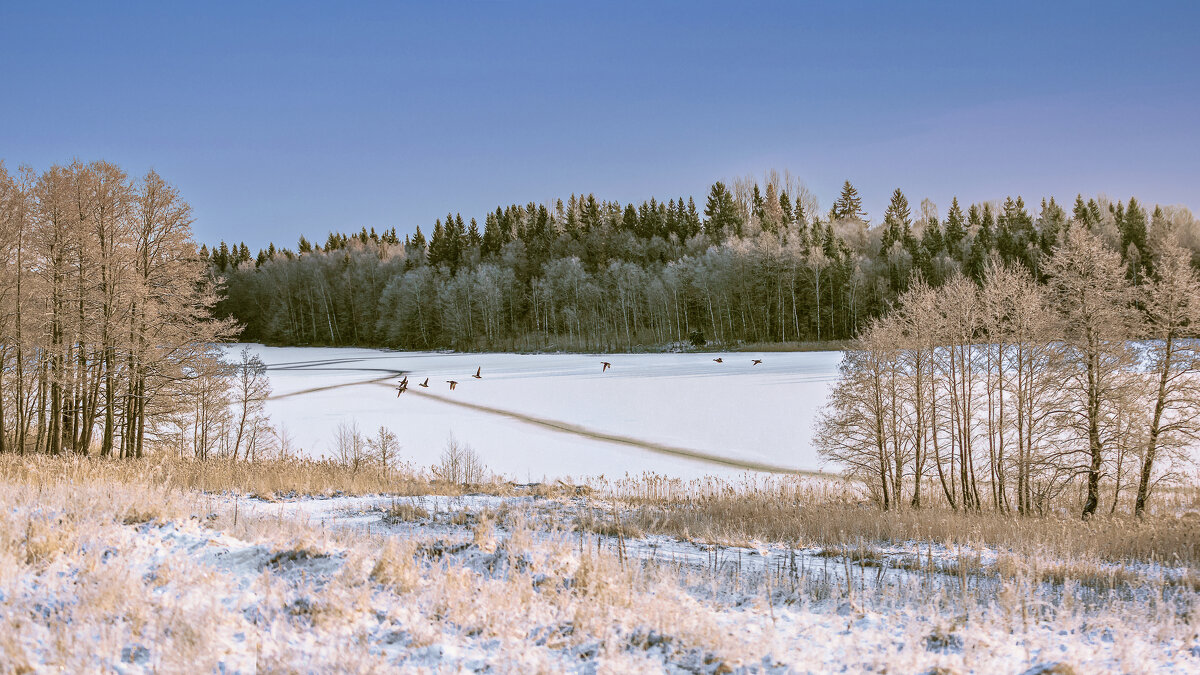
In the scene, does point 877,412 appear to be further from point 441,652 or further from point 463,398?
point 463,398

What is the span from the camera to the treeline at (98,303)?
22406 millimetres

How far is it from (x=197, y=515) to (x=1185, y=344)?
92.6ft

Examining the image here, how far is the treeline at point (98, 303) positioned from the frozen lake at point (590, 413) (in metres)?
7.65

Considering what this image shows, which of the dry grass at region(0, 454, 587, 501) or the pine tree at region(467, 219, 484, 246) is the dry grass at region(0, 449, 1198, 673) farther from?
the pine tree at region(467, 219, 484, 246)

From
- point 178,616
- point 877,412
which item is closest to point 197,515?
point 178,616

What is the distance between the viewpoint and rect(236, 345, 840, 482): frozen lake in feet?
84.4

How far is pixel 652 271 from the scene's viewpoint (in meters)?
91.2

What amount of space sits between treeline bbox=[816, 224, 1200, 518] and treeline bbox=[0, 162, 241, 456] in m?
25.9

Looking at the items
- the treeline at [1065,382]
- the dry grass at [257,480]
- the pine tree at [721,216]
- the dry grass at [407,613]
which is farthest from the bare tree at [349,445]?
the pine tree at [721,216]

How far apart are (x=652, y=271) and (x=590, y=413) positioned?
58.0 metres

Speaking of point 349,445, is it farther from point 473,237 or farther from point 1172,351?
point 473,237

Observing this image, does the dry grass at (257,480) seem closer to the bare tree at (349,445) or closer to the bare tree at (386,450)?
the bare tree at (386,450)

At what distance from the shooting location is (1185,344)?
20828 mm

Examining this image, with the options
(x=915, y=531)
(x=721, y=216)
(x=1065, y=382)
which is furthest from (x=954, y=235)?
(x=915, y=531)
